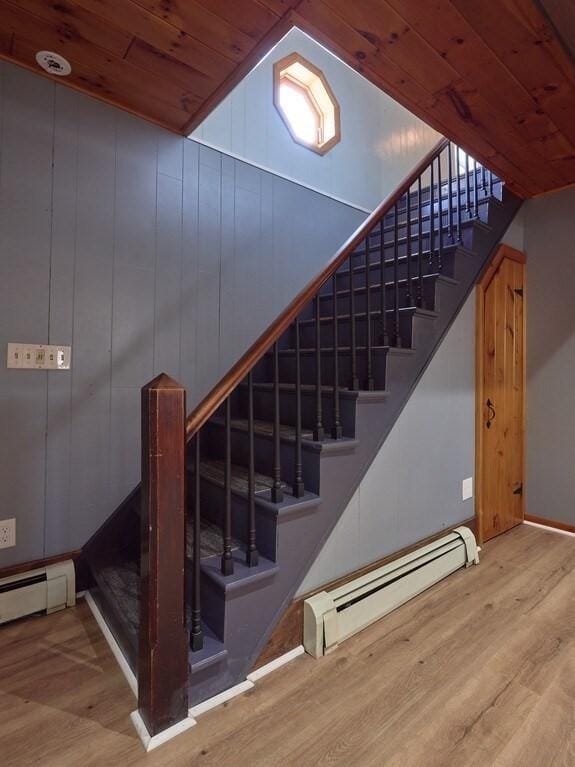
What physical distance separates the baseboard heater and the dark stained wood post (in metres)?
0.86

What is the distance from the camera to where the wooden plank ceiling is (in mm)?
1468

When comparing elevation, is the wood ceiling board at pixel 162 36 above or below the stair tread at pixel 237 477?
above

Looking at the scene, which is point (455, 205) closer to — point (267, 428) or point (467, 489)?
point (467, 489)

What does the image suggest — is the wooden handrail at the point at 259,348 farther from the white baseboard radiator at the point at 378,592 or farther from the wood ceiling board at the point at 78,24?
the wood ceiling board at the point at 78,24

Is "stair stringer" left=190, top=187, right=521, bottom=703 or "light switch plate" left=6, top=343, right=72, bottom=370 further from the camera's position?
"light switch plate" left=6, top=343, right=72, bottom=370

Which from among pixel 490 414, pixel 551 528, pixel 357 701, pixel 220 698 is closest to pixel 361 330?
pixel 490 414

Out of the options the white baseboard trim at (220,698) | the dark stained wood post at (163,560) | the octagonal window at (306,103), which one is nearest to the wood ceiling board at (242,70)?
the octagonal window at (306,103)

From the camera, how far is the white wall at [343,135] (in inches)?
105

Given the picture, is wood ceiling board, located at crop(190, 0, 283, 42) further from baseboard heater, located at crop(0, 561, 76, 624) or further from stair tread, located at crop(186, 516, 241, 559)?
baseboard heater, located at crop(0, 561, 76, 624)

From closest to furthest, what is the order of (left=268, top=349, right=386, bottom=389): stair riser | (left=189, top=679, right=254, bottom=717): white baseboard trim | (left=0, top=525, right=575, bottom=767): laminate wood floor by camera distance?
(left=0, top=525, right=575, bottom=767): laminate wood floor, (left=189, top=679, right=254, bottom=717): white baseboard trim, (left=268, top=349, right=386, bottom=389): stair riser

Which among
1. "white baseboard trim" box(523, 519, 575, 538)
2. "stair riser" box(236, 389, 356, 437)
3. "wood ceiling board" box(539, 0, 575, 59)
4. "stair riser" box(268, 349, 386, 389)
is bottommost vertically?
"white baseboard trim" box(523, 519, 575, 538)

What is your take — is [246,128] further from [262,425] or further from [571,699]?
[571,699]

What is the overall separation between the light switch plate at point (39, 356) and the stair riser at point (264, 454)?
852mm

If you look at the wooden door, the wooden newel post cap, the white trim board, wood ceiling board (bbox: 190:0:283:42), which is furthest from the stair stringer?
wood ceiling board (bbox: 190:0:283:42)
